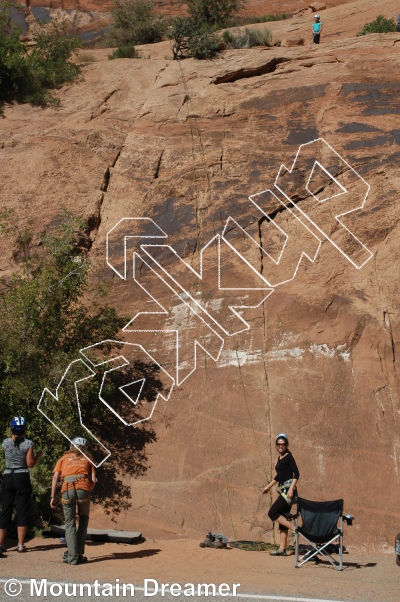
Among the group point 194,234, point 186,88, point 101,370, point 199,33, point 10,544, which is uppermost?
point 199,33

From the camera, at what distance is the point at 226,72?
1712 centimetres

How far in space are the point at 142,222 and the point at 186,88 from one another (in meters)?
4.10

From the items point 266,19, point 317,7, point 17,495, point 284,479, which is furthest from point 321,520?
point 317,7

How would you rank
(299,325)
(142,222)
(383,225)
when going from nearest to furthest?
(299,325) < (383,225) < (142,222)

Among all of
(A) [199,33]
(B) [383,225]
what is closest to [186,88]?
(A) [199,33]

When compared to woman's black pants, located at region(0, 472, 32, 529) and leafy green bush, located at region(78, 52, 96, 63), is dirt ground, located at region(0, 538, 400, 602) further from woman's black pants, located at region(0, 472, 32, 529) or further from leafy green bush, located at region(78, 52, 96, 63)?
leafy green bush, located at region(78, 52, 96, 63)

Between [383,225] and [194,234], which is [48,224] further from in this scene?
Answer: [383,225]

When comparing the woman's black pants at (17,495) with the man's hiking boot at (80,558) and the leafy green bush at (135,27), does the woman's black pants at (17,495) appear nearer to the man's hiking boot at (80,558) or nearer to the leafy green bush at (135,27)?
the man's hiking boot at (80,558)

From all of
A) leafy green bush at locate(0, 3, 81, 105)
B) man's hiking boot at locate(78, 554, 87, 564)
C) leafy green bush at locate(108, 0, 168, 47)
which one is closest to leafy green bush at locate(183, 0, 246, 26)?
leafy green bush at locate(108, 0, 168, 47)

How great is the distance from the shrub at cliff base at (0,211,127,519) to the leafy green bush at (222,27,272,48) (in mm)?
9292

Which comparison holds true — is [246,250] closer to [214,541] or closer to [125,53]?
[214,541]

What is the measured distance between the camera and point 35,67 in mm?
18297

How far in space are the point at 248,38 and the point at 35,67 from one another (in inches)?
206
